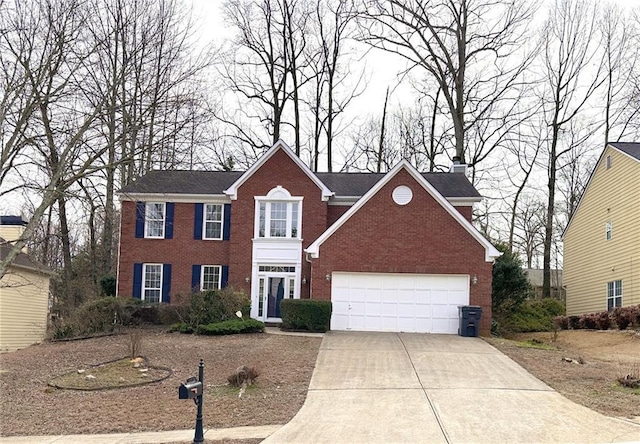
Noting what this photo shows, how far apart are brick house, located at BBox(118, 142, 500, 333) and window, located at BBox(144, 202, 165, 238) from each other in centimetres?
4

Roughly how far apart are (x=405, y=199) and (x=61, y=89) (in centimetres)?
1231

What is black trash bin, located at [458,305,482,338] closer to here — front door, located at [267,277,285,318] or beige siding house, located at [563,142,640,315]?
beige siding house, located at [563,142,640,315]

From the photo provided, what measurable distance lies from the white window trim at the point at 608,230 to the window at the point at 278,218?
12608 millimetres

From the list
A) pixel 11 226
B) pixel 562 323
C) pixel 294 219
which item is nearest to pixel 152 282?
pixel 294 219

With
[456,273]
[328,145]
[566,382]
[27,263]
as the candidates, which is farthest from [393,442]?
[328,145]

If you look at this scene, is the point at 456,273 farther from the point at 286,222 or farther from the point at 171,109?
the point at 171,109

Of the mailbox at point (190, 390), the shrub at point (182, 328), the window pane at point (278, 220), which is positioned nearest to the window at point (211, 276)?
the window pane at point (278, 220)

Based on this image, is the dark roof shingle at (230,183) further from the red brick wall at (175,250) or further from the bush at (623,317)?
the bush at (623,317)

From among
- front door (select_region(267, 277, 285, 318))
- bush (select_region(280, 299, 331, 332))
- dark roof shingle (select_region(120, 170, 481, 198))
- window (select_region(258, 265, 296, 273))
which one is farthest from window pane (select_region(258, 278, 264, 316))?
dark roof shingle (select_region(120, 170, 481, 198))

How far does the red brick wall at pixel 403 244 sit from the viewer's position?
22.6 metres

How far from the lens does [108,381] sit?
13984 mm

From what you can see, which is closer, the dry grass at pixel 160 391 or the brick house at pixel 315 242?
the dry grass at pixel 160 391

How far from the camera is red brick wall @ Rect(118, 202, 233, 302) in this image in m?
26.6

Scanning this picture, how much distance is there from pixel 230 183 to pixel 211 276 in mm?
3938
